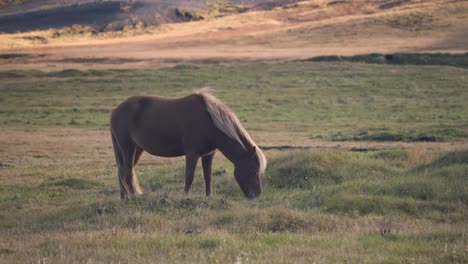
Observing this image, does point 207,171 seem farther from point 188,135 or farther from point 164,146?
point 164,146

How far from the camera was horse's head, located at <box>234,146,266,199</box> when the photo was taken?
12.6 metres

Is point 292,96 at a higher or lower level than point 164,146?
lower

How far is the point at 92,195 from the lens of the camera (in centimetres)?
1386

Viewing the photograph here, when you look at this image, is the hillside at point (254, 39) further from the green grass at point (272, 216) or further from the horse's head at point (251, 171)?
the horse's head at point (251, 171)

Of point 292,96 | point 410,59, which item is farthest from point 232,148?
point 410,59

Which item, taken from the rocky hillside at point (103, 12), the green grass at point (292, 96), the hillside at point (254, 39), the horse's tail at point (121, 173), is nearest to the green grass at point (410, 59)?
the hillside at point (254, 39)

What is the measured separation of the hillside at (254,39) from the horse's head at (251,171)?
45824 millimetres

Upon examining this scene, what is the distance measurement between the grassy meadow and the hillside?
27.4 meters

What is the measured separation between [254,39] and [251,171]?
66819 millimetres

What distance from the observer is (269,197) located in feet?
42.2

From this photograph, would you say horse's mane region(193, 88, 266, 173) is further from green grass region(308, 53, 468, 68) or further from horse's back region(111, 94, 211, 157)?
green grass region(308, 53, 468, 68)

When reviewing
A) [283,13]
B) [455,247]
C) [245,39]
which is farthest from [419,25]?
[455,247]

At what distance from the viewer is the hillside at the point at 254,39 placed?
203ft

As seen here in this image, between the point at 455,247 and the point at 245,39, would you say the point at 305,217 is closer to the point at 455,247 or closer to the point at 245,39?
the point at 455,247
